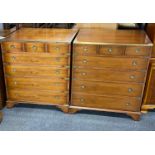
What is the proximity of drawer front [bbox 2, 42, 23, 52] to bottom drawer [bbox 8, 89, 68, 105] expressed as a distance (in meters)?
0.50

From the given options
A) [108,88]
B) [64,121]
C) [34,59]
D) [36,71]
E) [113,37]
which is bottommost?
[64,121]

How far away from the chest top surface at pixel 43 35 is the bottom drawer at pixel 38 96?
0.61 m

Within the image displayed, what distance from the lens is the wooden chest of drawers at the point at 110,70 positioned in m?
2.06

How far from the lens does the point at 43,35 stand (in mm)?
2273

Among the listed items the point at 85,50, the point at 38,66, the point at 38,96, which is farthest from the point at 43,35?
the point at 38,96

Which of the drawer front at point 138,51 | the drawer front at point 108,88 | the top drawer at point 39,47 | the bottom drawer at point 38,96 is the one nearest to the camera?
the drawer front at point 138,51

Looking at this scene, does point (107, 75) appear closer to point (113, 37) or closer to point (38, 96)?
point (113, 37)

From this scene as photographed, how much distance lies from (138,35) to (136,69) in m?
0.41

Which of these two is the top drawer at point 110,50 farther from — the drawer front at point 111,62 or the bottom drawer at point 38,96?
the bottom drawer at point 38,96

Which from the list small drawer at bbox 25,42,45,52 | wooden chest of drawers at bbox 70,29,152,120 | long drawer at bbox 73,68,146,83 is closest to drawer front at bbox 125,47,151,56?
wooden chest of drawers at bbox 70,29,152,120

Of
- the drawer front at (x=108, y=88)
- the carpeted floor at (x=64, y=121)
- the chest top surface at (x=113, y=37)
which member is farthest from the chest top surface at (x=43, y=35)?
the carpeted floor at (x=64, y=121)

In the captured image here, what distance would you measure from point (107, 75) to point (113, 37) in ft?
1.36

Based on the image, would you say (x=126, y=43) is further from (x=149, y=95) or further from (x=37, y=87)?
(x=37, y=87)
